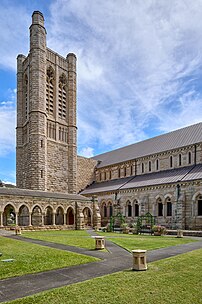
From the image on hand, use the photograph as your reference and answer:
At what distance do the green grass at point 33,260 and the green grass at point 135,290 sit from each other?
2.29 metres

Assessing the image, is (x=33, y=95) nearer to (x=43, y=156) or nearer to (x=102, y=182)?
(x=43, y=156)

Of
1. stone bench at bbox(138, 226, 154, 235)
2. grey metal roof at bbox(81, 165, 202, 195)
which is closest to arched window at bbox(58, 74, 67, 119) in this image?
grey metal roof at bbox(81, 165, 202, 195)

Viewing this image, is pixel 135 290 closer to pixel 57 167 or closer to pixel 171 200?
pixel 171 200

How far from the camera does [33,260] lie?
1069cm

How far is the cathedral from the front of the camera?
2884 centimetres

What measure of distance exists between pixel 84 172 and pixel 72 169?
Result: 524 cm

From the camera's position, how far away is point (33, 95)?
37.3 m

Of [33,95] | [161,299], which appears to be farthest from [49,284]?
[33,95]

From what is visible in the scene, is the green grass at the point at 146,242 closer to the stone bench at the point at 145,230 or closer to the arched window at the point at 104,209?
the stone bench at the point at 145,230

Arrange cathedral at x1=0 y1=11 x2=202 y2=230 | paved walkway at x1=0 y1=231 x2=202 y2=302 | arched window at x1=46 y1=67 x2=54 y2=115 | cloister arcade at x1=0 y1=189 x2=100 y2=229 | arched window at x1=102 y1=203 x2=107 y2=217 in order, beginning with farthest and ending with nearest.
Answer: arched window at x1=46 y1=67 x2=54 y2=115
arched window at x1=102 y1=203 x2=107 y2=217
cathedral at x1=0 y1=11 x2=202 y2=230
cloister arcade at x1=0 y1=189 x2=100 y2=229
paved walkway at x1=0 y1=231 x2=202 y2=302

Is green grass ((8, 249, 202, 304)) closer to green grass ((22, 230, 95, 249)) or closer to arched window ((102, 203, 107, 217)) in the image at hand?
green grass ((22, 230, 95, 249))

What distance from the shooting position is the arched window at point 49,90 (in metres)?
40.4

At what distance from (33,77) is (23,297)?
34.8 meters

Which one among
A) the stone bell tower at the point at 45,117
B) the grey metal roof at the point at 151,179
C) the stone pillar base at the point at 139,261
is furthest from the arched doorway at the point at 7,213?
the stone pillar base at the point at 139,261
